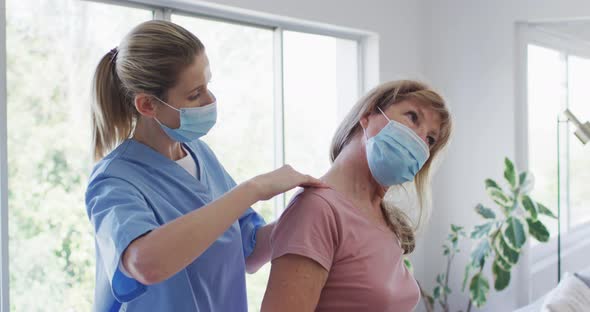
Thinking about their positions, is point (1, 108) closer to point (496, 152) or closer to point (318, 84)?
point (318, 84)

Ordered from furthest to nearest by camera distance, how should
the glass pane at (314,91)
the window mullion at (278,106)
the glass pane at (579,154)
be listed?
the glass pane at (579,154) → the glass pane at (314,91) → the window mullion at (278,106)

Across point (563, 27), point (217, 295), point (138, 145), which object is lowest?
point (217, 295)

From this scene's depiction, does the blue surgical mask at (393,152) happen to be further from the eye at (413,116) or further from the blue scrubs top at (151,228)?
the blue scrubs top at (151,228)

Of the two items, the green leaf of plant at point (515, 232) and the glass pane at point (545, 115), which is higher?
the glass pane at point (545, 115)

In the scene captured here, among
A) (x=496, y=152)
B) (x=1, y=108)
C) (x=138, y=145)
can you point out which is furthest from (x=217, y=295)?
(x=496, y=152)

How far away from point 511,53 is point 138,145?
9.37 feet

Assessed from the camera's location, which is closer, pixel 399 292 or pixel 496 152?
pixel 399 292

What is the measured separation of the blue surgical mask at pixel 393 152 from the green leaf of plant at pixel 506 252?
2229mm

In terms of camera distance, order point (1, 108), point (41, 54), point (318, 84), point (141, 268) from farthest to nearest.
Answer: point (318, 84)
point (41, 54)
point (1, 108)
point (141, 268)

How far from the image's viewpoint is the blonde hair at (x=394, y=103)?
1418mm

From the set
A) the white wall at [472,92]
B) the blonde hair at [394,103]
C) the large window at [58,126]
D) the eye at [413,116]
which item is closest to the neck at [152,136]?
the blonde hair at [394,103]

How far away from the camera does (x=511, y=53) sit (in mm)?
3758

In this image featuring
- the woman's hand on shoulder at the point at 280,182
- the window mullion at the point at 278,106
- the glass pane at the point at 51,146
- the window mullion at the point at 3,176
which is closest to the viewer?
the woman's hand on shoulder at the point at 280,182

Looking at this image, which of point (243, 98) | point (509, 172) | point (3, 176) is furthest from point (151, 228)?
point (509, 172)
